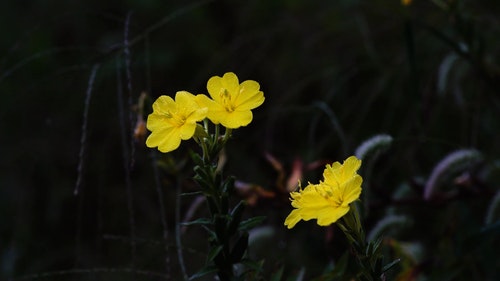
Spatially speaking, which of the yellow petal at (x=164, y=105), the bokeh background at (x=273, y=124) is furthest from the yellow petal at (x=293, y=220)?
the bokeh background at (x=273, y=124)

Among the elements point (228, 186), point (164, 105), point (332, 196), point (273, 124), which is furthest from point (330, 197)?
point (273, 124)

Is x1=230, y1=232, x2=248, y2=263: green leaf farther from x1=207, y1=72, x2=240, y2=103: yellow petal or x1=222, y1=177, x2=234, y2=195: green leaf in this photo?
x1=207, y1=72, x2=240, y2=103: yellow petal

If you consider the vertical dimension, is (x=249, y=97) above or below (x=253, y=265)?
above

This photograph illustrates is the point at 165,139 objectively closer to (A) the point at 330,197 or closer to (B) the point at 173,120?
(B) the point at 173,120

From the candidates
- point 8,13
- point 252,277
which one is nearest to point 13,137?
point 8,13

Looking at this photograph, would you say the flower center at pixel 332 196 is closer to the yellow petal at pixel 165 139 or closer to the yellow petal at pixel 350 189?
the yellow petal at pixel 350 189

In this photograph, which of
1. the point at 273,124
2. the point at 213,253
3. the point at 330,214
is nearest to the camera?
the point at 330,214
